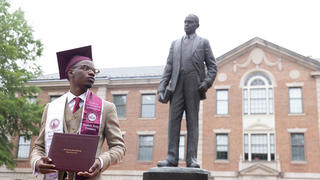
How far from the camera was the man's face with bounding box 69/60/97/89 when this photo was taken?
3.00 meters

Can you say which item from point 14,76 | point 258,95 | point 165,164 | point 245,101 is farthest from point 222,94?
point 165,164

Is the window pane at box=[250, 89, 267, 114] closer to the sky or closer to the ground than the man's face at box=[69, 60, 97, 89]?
closer to the sky

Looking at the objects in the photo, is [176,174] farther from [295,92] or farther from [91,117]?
[295,92]

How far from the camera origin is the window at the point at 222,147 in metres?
24.2

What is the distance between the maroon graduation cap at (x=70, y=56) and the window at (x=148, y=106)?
2317 centimetres

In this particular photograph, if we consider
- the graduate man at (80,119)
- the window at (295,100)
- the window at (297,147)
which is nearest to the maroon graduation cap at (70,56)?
the graduate man at (80,119)

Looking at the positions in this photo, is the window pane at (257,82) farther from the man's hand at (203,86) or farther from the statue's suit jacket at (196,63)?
the man's hand at (203,86)

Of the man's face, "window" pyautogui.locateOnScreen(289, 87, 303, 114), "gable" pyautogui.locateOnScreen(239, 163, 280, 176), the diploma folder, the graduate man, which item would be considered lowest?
"gable" pyautogui.locateOnScreen(239, 163, 280, 176)

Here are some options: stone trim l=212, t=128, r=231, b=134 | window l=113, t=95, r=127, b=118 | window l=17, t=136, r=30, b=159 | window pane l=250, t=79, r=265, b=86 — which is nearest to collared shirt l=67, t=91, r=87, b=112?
stone trim l=212, t=128, r=231, b=134

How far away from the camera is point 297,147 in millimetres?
23234

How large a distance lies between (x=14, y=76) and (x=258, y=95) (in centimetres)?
1512

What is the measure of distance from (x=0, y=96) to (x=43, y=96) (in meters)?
13.3

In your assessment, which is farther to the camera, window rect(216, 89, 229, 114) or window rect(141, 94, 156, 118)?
window rect(141, 94, 156, 118)

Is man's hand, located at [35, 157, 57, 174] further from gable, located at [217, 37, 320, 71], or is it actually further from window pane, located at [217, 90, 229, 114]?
gable, located at [217, 37, 320, 71]
